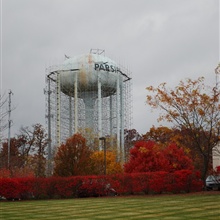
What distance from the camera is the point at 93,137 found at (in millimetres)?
51219

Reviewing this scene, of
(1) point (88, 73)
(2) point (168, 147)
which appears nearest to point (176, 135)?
(2) point (168, 147)

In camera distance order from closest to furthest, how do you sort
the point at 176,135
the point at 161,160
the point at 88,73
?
the point at 176,135 < the point at 161,160 < the point at 88,73

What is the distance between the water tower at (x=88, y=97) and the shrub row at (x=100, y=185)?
14667 mm

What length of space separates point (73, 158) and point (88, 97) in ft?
53.1

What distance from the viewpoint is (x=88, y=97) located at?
5291 centimetres

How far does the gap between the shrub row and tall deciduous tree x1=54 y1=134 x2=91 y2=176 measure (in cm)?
281

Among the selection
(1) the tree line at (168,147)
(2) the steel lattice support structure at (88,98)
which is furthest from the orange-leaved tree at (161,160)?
(2) the steel lattice support structure at (88,98)

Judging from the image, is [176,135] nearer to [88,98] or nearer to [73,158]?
[73,158]

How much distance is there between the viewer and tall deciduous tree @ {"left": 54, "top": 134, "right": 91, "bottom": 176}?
123 feet

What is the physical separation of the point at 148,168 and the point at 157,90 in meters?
8.50

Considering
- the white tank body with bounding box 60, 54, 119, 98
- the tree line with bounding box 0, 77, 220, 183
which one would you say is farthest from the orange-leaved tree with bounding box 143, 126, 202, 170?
the white tank body with bounding box 60, 54, 119, 98

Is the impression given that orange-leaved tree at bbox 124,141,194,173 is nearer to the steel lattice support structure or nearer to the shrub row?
the shrub row

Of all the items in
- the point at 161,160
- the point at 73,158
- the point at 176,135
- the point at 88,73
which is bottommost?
the point at 161,160

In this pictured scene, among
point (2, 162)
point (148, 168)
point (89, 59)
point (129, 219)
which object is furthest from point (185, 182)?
point (2, 162)
